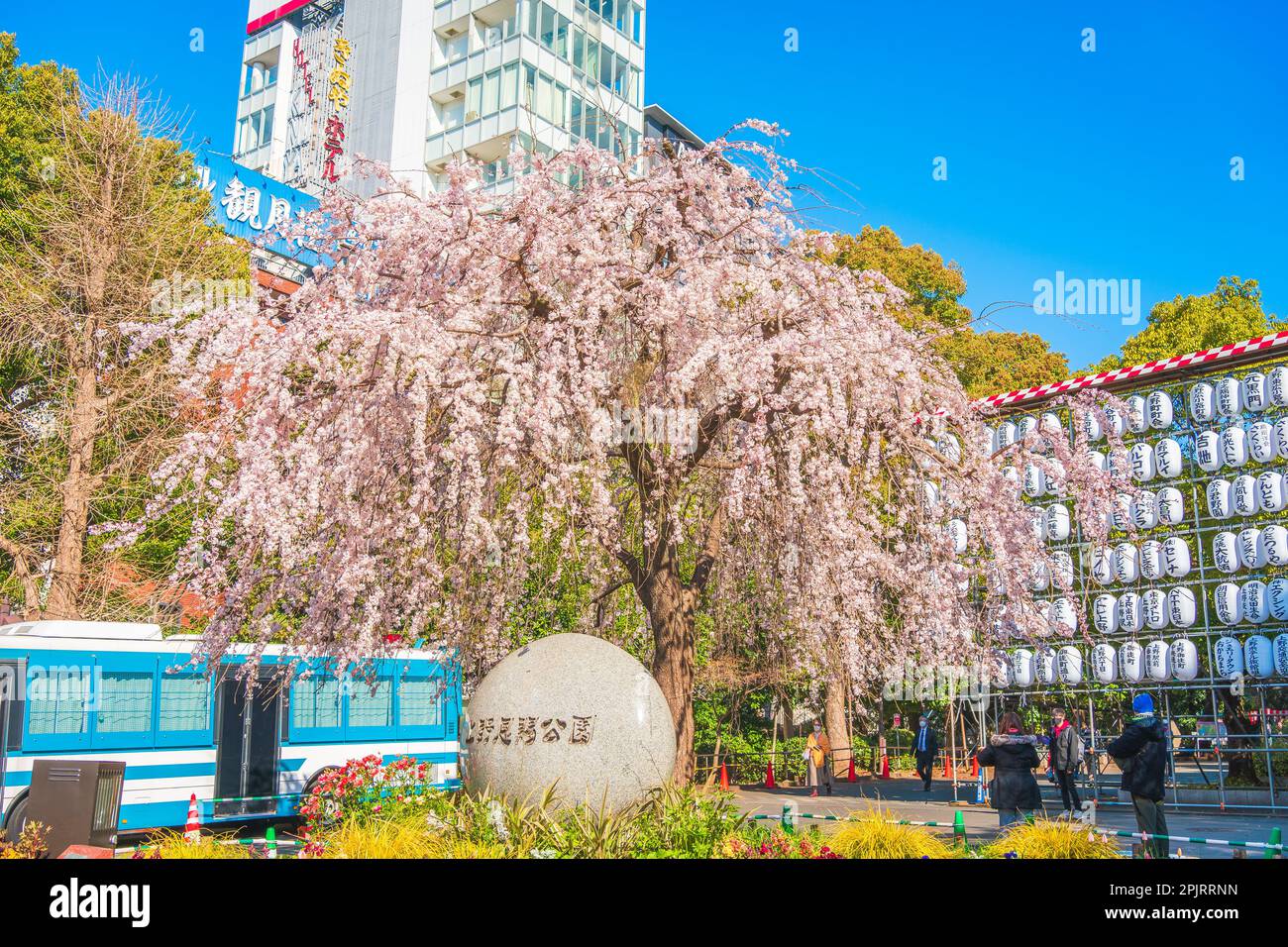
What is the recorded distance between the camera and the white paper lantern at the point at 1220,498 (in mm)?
17750

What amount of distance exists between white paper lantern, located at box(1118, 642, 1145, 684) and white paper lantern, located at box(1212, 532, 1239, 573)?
201 centimetres

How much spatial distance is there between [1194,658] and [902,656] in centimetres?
688

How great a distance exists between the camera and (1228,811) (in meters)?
19.1

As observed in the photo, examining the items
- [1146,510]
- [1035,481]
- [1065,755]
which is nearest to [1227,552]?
[1146,510]

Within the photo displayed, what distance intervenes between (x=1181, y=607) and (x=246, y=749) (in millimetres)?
16300

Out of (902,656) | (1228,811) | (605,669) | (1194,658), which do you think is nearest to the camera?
(605,669)

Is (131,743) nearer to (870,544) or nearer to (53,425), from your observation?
(53,425)

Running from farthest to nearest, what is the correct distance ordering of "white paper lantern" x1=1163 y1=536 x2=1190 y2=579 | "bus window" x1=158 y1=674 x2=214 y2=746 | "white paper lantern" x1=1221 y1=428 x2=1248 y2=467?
"white paper lantern" x1=1163 y1=536 x2=1190 y2=579, "white paper lantern" x1=1221 y1=428 x2=1248 y2=467, "bus window" x1=158 y1=674 x2=214 y2=746

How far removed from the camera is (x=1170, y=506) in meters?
18.4

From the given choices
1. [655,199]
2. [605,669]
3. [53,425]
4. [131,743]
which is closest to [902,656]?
[605,669]

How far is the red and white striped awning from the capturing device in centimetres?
1727

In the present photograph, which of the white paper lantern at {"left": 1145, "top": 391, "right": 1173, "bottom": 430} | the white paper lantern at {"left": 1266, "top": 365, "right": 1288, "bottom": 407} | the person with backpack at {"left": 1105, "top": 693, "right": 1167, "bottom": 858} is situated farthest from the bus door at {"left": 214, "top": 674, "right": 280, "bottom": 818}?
the white paper lantern at {"left": 1266, "top": 365, "right": 1288, "bottom": 407}

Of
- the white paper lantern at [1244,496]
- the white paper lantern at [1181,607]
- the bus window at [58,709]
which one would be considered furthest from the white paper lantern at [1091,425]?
the bus window at [58,709]

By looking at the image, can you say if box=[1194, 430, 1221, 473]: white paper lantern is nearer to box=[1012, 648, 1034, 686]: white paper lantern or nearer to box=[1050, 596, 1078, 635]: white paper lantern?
box=[1050, 596, 1078, 635]: white paper lantern
